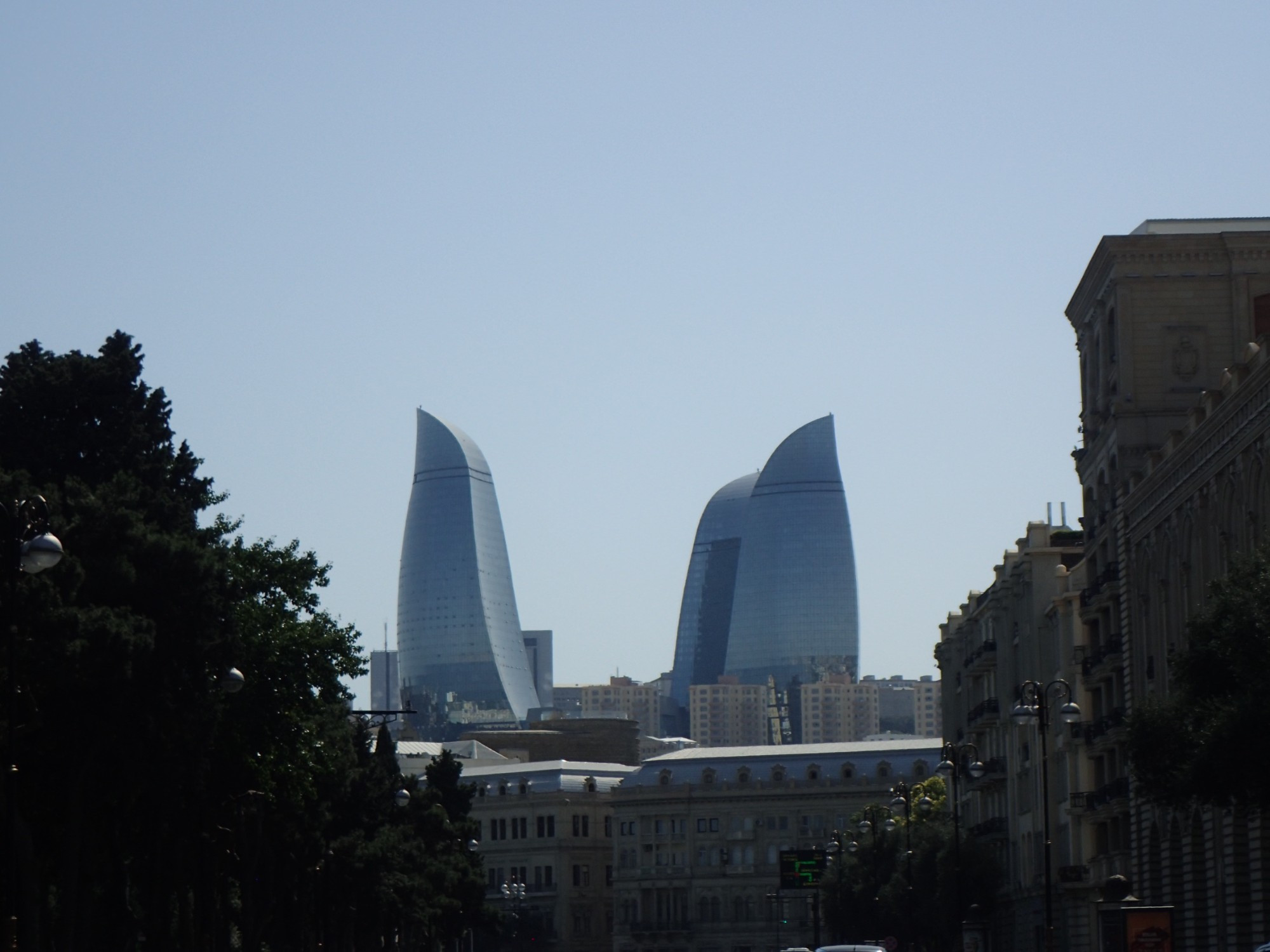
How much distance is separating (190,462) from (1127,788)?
1608 inches

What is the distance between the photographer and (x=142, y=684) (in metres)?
53.3

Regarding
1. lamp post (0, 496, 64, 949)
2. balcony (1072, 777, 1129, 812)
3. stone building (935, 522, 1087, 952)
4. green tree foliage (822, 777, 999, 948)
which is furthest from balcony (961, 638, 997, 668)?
lamp post (0, 496, 64, 949)

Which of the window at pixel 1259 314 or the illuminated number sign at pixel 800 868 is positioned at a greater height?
the window at pixel 1259 314

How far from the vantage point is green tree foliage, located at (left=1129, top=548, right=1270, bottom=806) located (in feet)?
154

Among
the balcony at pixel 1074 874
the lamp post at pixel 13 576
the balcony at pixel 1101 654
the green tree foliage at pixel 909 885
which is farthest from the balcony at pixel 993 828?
the lamp post at pixel 13 576

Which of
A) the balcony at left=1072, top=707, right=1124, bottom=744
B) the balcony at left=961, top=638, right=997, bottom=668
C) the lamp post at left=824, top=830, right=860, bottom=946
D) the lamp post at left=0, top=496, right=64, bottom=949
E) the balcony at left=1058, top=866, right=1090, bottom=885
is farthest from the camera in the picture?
the lamp post at left=824, top=830, right=860, bottom=946

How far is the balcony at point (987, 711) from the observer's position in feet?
400

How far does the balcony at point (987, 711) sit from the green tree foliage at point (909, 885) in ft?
20.5

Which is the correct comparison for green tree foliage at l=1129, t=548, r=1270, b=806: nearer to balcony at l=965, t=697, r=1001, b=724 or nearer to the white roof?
the white roof

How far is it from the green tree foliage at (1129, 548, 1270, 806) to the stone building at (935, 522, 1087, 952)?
3711 centimetres

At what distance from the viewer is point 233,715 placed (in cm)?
6406

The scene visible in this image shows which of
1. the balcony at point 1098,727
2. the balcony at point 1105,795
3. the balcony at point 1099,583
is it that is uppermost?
the balcony at point 1099,583

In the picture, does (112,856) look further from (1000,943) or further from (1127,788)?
(1000,943)

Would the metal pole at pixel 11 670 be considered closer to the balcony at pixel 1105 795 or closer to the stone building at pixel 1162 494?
the stone building at pixel 1162 494
